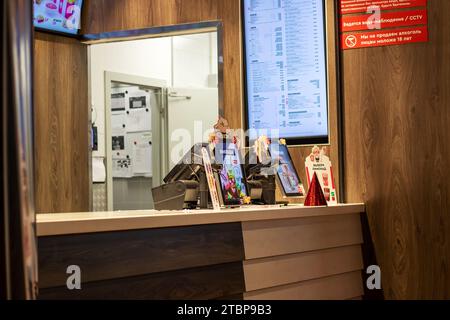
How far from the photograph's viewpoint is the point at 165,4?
4984 millimetres

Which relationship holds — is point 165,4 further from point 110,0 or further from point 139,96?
point 139,96

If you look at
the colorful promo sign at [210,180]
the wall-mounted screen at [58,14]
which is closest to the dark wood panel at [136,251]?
the colorful promo sign at [210,180]

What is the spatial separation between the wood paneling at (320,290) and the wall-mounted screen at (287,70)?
95 cm

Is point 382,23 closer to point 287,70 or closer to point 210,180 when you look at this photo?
point 287,70

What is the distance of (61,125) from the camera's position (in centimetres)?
538

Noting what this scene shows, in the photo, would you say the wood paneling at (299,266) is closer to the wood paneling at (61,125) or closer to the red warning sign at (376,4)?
the red warning sign at (376,4)

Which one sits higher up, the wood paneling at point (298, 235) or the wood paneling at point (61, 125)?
the wood paneling at point (61, 125)

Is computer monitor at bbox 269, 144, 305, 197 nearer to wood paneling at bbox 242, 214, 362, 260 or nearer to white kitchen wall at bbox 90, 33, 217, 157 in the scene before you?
wood paneling at bbox 242, 214, 362, 260

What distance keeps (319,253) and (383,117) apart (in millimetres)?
1074

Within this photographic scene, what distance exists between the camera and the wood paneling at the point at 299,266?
3000mm

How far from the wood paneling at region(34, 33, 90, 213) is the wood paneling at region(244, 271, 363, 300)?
2.42 metres

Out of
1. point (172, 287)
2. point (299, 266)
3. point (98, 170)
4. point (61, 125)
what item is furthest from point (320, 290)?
point (98, 170)

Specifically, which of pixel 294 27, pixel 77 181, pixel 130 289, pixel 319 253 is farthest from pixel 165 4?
pixel 130 289

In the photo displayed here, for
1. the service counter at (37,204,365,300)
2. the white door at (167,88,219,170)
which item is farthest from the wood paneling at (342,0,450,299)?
the white door at (167,88,219,170)
